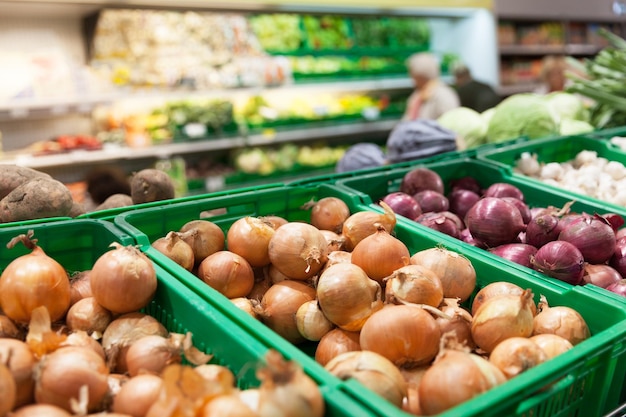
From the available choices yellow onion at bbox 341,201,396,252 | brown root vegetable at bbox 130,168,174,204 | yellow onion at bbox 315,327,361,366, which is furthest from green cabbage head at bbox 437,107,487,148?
yellow onion at bbox 315,327,361,366

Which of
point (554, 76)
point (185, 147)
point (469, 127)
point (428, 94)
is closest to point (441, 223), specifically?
point (469, 127)

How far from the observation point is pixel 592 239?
1.61 metres

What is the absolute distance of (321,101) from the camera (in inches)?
250

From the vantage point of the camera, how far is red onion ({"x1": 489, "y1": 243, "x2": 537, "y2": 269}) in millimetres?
1616

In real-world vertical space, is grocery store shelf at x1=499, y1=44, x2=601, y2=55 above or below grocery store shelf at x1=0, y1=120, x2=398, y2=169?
above

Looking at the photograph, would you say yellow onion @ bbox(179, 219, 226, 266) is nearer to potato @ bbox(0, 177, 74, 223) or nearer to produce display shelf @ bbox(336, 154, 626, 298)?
potato @ bbox(0, 177, 74, 223)

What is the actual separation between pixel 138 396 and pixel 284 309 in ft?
1.60

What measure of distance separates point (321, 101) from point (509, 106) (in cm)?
338

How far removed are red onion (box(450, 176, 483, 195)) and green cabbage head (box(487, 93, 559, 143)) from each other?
2.78ft

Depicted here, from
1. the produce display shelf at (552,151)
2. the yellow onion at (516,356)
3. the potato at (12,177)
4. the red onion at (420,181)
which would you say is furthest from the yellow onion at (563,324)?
the potato at (12,177)

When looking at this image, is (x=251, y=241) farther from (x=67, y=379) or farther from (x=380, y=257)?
(x=67, y=379)

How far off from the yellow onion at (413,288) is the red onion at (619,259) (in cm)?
67

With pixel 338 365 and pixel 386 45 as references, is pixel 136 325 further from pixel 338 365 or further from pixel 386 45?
pixel 386 45

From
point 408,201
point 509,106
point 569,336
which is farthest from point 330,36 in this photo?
point 569,336
